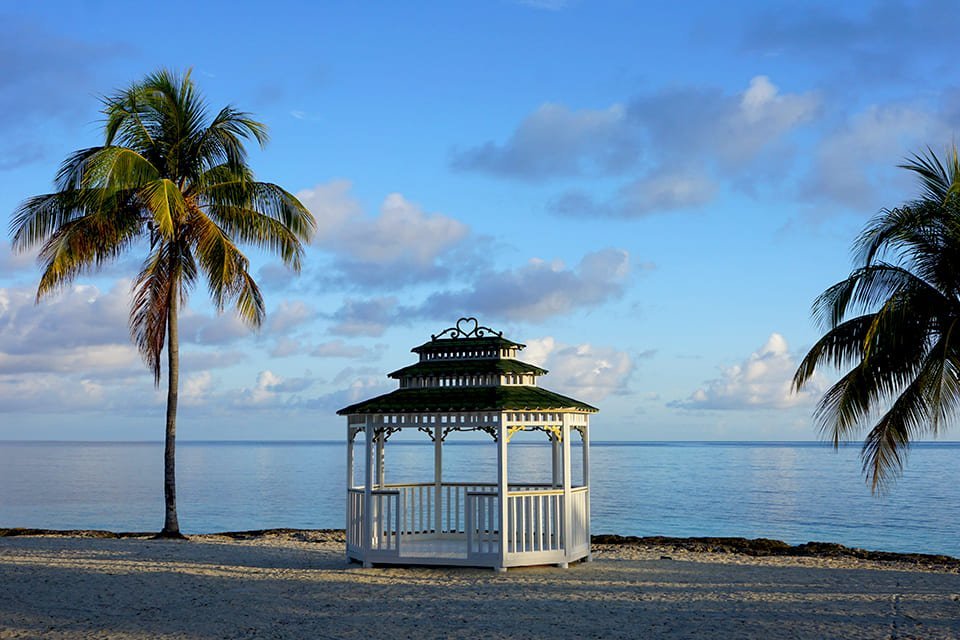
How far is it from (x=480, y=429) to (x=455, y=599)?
337 cm

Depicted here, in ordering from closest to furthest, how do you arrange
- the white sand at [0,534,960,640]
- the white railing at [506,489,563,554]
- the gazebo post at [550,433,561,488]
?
the white sand at [0,534,960,640], the white railing at [506,489,563,554], the gazebo post at [550,433,561,488]

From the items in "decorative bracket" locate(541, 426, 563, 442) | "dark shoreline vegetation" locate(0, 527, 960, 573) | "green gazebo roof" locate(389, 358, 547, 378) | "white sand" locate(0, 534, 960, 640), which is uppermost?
"green gazebo roof" locate(389, 358, 547, 378)

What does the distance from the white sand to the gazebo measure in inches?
12.4

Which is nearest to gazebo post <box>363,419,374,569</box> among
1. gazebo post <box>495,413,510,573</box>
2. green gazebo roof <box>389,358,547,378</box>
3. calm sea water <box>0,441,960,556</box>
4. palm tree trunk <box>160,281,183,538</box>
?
green gazebo roof <box>389,358,547,378</box>

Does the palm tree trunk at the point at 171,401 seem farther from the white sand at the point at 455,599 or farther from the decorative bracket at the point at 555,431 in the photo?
the decorative bracket at the point at 555,431

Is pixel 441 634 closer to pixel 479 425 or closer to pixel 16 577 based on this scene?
pixel 479 425

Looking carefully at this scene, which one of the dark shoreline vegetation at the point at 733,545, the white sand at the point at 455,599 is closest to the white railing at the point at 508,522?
the white sand at the point at 455,599

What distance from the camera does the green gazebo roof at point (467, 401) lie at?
13031 millimetres

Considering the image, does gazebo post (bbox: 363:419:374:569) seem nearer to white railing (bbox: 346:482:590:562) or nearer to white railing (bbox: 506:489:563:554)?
white railing (bbox: 346:482:590:562)

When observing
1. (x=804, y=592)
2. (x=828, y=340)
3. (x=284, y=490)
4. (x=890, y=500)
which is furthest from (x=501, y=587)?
(x=284, y=490)

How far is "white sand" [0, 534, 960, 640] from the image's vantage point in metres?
A: 9.38

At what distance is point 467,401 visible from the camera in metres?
13.2

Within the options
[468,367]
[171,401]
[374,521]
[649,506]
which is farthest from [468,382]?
[649,506]

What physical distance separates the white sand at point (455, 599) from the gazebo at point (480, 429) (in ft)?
1.03
